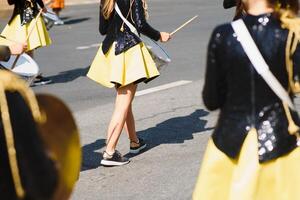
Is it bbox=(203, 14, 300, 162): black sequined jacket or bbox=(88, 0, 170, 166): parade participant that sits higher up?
bbox=(203, 14, 300, 162): black sequined jacket

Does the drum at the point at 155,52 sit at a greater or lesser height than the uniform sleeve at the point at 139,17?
lesser

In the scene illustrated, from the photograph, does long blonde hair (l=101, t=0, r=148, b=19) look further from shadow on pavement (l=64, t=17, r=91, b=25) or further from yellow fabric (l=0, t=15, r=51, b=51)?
shadow on pavement (l=64, t=17, r=91, b=25)

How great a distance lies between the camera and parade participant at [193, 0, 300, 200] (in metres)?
2.83

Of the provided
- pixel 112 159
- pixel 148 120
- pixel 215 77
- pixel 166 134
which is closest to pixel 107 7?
pixel 112 159

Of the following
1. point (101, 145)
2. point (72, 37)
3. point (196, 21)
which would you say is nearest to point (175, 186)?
point (101, 145)

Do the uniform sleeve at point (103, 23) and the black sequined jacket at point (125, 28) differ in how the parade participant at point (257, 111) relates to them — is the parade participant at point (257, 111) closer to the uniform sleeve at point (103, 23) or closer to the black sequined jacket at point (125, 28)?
the black sequined jacket at point (125, 28)

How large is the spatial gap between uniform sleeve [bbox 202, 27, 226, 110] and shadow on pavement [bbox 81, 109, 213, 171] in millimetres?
2641

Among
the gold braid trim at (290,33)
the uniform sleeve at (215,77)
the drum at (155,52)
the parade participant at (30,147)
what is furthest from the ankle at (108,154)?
the parade participant at (30,147)

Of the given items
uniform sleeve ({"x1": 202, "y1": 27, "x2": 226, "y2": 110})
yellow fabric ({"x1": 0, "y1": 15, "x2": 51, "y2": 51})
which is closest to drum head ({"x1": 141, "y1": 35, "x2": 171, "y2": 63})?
uniform sleeve ({"x1": 202, "y1": 27, "x2": 226, "y2": 110})

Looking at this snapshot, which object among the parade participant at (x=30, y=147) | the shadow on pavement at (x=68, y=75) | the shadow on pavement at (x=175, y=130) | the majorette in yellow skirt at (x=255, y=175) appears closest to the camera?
the parade participant at (x=30, y=147)

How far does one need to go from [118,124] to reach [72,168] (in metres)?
3.16

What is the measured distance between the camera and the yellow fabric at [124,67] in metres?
5.20

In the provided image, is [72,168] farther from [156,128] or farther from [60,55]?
[60,55]

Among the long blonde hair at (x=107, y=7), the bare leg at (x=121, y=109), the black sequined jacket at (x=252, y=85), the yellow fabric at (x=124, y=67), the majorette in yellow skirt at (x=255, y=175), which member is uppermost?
the black sequined jacket at (x=252, y=85)
